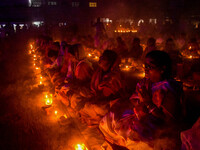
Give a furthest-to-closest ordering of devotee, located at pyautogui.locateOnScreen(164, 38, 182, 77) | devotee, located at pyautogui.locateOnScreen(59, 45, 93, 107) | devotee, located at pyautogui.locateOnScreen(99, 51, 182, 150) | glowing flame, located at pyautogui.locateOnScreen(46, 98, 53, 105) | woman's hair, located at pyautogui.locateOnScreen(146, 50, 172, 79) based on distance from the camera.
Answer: devotee, located at pyautogui.locateOnScreen(164, 38, 182, 77), glowing flame, located at pyautogui.locateOnScreen(46, 98, 53, 105), devotee, located at pyautogui.locateOnScreen(59, 45, 93, 107), woman's hair, located at pyautogui.locateOnScreen(146, 50, 172, 79), devotee, located at pyautogui.locateOnScreen(99, 51, 182, 150)

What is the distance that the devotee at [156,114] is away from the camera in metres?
2.25

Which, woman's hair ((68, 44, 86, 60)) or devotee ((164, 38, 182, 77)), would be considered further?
devotee ((164, 38, 182, 77))

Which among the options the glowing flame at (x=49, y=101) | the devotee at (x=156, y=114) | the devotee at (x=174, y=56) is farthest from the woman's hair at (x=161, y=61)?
the devotee at (x=174, y=56)

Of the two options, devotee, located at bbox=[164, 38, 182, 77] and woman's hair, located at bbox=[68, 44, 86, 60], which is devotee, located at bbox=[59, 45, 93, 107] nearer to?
woman's hair, located at bbox=[68, 44, 86, 60]

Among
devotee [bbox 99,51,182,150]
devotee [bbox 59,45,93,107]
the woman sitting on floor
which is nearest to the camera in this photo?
devotee [bbox 99,51,182,150]

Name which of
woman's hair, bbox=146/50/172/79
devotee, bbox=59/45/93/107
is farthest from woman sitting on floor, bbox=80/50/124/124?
woman's hair, bbox=146/50/172/79

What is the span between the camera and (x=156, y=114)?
7.62 feet

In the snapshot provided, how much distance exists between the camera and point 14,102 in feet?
17.1

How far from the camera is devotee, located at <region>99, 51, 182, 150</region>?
2.25 metres

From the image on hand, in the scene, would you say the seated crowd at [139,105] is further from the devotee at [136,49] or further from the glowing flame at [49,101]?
the devotee at [136,49]

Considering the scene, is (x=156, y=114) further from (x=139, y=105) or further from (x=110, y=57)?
(x=110, y=57)

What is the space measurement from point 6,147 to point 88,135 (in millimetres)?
1521

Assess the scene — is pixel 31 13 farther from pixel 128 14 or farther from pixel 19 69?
pixel 19 69

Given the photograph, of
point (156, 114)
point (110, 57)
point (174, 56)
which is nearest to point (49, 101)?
point (110, 57)
